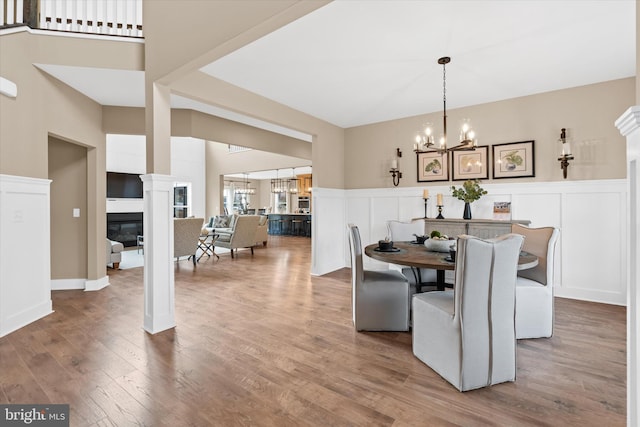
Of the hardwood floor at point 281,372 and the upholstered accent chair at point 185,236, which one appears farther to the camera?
the upholstered accent chair at point 185,236

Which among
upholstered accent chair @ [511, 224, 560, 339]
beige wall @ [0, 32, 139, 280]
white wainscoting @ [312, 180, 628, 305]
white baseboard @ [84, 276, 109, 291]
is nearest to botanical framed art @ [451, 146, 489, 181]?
white wainscoting @ [312, 180, 628, 305]

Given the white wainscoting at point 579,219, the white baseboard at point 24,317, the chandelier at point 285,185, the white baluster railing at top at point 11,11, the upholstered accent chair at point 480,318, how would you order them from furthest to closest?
the chandelier at point 285,185 < the white wainscoting at point 579,219 < the white baluster railing at top at point 11,11 < the white baseboard at point 24,317 < the upholstered accent chair at point 480,318

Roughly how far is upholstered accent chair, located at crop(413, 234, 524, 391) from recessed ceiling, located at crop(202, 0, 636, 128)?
182cm

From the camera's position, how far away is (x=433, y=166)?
4.93 m

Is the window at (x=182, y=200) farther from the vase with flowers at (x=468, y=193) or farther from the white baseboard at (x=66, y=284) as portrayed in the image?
the vase with flowers at (x=468, y=193)

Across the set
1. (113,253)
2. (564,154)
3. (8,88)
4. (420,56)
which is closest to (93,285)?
(113,253)

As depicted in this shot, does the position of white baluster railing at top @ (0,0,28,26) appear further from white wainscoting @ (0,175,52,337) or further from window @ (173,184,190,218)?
window @ (173,184,190,218)

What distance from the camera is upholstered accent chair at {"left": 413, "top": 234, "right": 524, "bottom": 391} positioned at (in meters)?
1.92

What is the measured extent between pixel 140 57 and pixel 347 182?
3731mm

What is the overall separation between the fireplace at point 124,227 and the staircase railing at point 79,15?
5.89 meters

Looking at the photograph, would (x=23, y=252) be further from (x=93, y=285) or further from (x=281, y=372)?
(x=281, y=372)

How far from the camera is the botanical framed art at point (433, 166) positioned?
15.8 ft

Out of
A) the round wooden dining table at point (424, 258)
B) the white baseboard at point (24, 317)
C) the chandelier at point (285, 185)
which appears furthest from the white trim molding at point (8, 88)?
the chandelier at point (285, 185)

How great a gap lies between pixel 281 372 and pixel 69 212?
4104 millimetres
